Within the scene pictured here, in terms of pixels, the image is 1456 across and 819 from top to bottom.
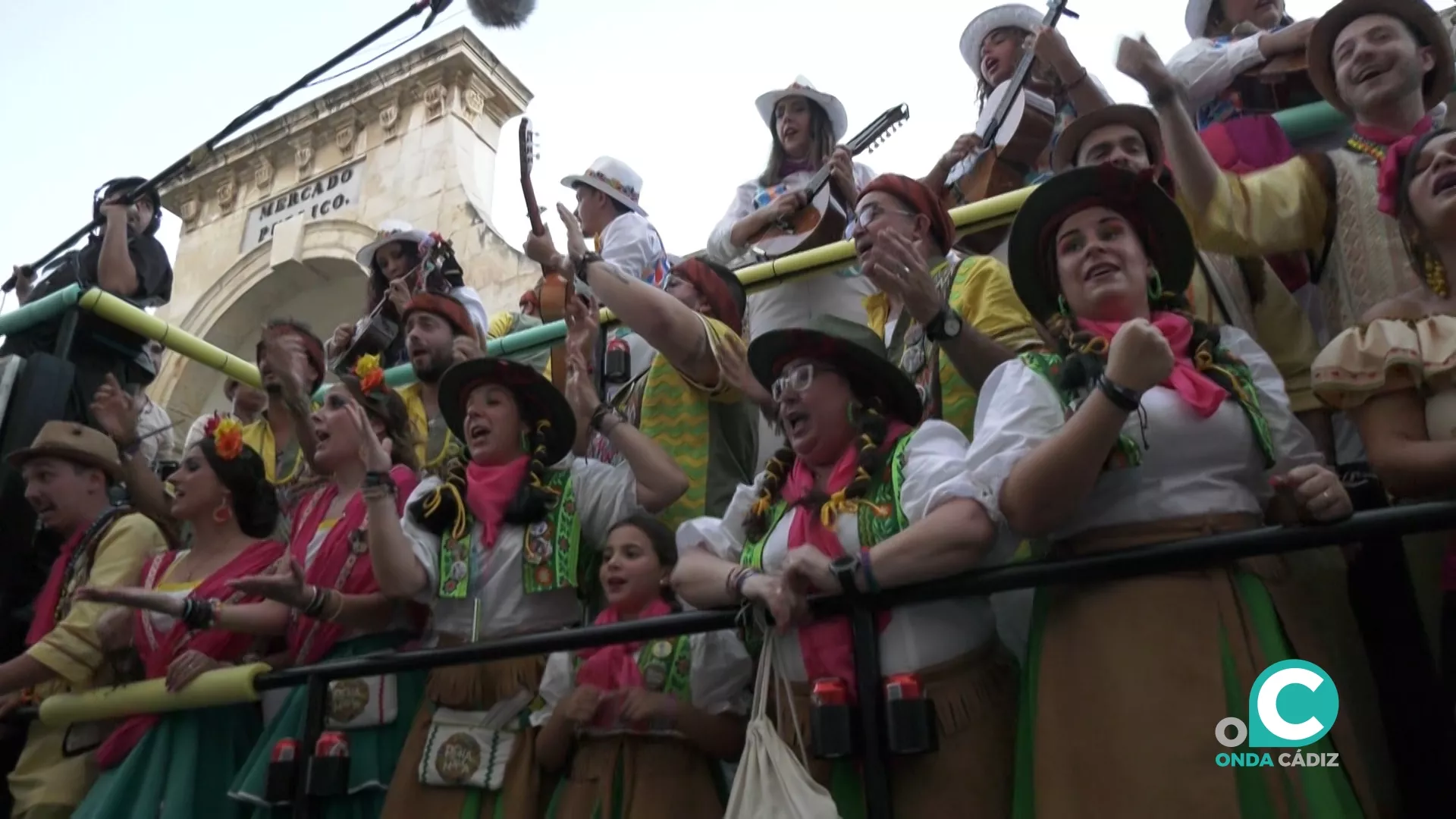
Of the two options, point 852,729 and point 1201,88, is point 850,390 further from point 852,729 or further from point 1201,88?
point 1201,88

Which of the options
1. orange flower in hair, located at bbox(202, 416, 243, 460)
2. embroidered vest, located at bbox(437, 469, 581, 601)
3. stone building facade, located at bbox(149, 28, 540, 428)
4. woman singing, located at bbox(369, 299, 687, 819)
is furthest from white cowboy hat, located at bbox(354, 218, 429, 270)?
stone building facade, located at bbox(149, 28, 540, 428)

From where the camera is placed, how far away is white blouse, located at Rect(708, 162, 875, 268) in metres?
4.74

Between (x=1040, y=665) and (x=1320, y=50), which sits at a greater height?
(x=1320, y=50)

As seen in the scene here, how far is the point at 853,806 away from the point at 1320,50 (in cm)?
229

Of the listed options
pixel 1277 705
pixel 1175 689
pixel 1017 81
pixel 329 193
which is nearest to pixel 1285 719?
pixel 1277 705

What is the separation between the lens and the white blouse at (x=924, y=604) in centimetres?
230

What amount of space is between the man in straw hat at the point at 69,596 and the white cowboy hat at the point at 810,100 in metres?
2.90

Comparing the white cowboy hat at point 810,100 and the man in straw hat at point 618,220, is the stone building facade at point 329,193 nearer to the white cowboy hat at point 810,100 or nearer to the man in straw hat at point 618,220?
the man in straw hat at point 618,220

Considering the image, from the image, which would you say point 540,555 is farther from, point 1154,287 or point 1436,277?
point 1436,277

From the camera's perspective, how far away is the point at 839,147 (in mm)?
4273

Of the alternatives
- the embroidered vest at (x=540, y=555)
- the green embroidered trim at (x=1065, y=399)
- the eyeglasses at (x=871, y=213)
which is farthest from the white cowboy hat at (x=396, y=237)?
the green embroidered trim at (x=1065, y=399)

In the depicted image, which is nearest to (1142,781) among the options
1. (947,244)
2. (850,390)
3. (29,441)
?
(850,390)

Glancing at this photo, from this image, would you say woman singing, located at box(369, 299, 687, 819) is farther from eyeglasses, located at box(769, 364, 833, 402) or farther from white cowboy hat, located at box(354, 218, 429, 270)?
white cowboy hat, located at box(354, 218, 429, 270)

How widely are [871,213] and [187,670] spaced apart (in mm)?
2325
